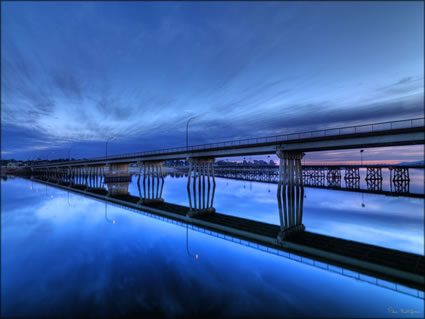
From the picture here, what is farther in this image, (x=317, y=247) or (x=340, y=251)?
(x=317, y=247)

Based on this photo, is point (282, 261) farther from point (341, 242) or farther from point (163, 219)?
point (163, 219)

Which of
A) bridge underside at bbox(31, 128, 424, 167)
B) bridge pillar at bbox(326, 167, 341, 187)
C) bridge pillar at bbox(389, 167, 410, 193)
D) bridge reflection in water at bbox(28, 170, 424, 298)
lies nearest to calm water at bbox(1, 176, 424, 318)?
bridge reflection in water at bbox(28, 170, 424, 298)

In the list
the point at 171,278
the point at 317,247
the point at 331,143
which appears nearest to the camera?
the point at 171,278

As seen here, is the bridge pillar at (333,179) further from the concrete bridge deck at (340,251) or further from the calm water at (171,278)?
the concrete bridge deck at (340,251)

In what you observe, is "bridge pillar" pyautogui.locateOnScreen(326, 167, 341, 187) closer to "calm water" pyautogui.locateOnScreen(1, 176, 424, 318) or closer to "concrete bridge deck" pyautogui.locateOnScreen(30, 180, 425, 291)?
"calm water" pyautogui.locateOnScreen(1, 176, 424, 318)

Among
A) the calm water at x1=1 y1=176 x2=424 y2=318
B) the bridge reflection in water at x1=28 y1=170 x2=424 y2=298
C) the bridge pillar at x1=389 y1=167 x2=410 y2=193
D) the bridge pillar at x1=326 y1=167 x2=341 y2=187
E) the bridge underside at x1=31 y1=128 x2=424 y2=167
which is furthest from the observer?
the bridge pillar at x1=326 y1=167 x2=341 y2=187

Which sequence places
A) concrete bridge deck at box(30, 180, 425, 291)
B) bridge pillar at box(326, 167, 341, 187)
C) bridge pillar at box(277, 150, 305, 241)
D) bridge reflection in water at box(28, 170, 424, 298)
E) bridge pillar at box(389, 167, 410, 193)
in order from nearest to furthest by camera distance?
concrete bridge deck at box(30, 180, 425, 291) < bridge reflection in water at box(28, 170, 424, 298) < bridge pillar at box(277, 150, 305, 241) < bridge pillar at box(389, 167, 410, 193) < bridge pillar at box(326, 167, 341, 187)

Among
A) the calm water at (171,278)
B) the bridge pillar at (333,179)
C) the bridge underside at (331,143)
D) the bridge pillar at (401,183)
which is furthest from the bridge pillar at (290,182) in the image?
the bridge pillar at (333,179)

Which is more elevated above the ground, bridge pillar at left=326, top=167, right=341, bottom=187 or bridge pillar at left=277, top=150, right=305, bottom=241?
bridge pillar at left=277, top=150, right=305, bottom=241

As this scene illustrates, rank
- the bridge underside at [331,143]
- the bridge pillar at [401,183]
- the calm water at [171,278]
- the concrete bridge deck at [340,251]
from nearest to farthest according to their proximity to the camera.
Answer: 1. the calm water at [171,278]
2. the concrete bridge deck at [340,251]
3. the bridge underside at [331,143]
4. the bridge pillar at [401,183]

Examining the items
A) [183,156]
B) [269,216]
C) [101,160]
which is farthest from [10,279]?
[101,160]

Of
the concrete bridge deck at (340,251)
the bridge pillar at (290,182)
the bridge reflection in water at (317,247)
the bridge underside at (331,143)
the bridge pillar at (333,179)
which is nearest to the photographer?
the concrete bridge deck at (340,251)

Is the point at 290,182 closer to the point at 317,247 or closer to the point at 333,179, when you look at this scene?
the point at 317,247

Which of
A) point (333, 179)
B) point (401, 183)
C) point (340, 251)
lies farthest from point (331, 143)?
point (333, 179)
